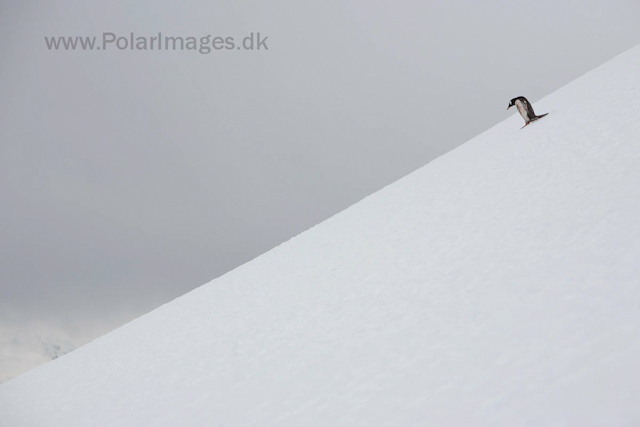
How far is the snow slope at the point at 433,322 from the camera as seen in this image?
2.22 m

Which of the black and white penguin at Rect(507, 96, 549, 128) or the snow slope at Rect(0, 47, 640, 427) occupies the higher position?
the black and white penguin at Rect(507, 96, 549, 128)

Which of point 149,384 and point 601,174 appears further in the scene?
point 601,174

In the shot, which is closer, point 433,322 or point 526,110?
point 433,322

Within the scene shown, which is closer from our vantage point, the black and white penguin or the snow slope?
the snow slope

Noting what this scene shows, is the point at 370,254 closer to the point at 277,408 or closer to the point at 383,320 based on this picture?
the point at 383,320

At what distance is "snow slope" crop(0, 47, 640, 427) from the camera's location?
2.22 metres

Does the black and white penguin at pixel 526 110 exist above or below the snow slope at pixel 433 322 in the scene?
above

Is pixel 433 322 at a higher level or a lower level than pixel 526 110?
lower

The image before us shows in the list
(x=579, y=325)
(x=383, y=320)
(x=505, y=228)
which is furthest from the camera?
(x=505, y=228)

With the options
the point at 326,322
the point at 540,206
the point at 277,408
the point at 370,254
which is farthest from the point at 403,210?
the point at 277,408

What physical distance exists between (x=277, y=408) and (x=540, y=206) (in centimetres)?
289

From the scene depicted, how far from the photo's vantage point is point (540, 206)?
444cm

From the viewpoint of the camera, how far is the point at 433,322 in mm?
3125

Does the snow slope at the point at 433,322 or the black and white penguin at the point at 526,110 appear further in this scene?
the black and white penguin at the point at 526,110
